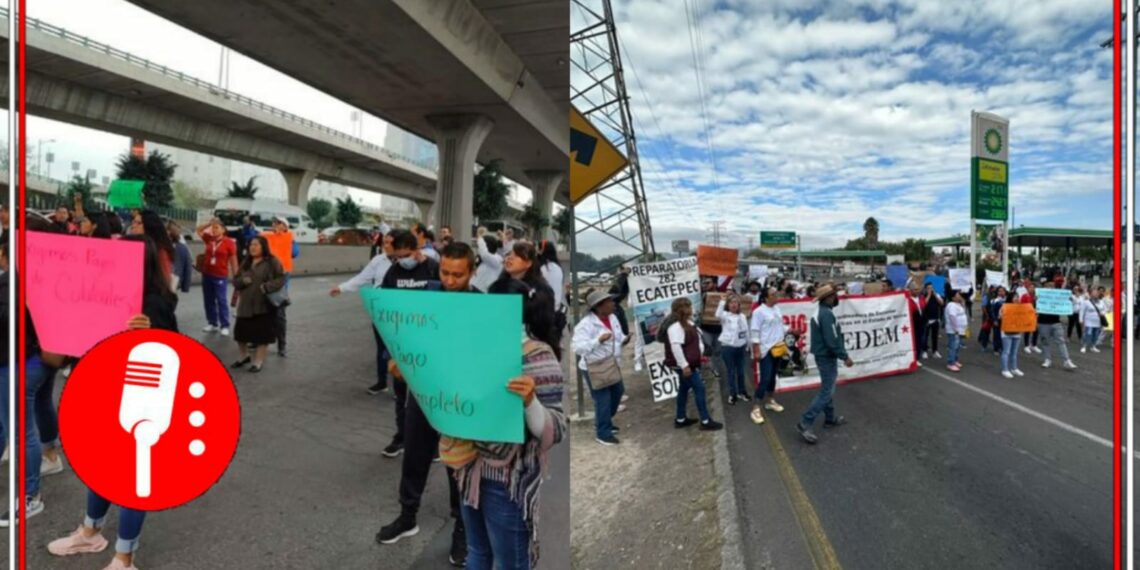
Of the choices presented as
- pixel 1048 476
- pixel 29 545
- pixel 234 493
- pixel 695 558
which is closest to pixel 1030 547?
pixel 1048 476

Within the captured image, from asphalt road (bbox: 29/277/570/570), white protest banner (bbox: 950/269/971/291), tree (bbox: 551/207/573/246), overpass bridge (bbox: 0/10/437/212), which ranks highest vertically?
overpass bridge (bbox: 0/10/437/212)

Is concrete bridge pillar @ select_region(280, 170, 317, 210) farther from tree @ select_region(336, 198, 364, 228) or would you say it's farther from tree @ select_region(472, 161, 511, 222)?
tree @ select_region(472, 161, 511, 222)

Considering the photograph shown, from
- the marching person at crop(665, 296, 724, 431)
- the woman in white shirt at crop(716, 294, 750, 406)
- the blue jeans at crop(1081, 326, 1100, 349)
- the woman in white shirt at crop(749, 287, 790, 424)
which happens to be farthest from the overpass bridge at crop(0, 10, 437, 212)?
the woman in white shirt at crop(716, 294, 750, 406)

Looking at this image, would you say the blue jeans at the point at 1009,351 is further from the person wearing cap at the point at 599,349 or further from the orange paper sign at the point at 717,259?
the person wearing cap at the point at 599,349

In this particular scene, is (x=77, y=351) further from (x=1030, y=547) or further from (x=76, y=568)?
(x=1030, y=547)

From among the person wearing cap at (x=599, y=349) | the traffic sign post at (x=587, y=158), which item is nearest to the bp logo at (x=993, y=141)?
the traffic sign post at (x=587, y=158)

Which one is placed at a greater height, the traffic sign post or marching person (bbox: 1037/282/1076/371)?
the traffic sign post

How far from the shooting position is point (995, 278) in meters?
1.41

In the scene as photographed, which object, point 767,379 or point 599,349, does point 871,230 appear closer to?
point 599,349

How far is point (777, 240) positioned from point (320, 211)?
1291 mm

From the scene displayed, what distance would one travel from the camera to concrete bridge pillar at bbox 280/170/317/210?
167cm

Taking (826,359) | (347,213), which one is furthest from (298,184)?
(826,359)

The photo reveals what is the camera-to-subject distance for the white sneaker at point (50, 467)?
184cm

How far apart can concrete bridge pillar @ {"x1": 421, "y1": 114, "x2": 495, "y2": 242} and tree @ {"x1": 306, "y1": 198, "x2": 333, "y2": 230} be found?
1.43 feet
